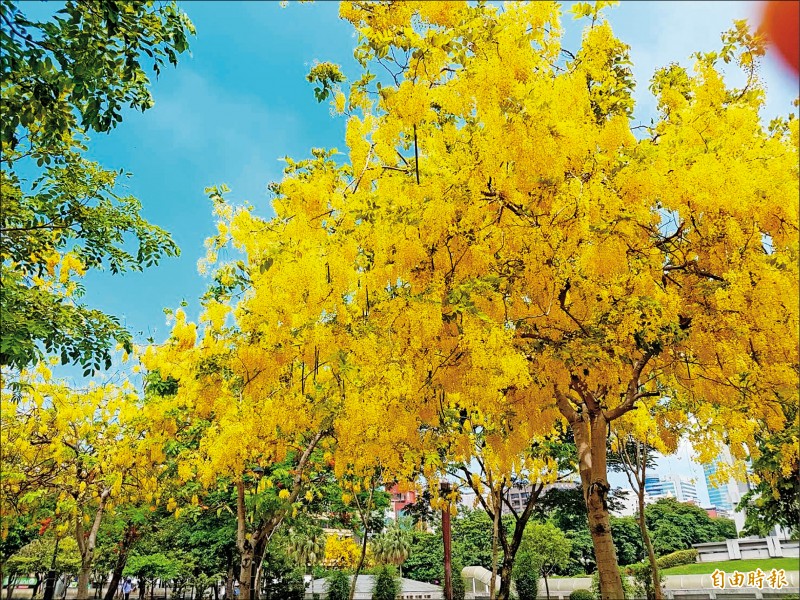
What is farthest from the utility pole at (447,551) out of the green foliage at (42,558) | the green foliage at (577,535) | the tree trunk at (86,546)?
the green foliage at (42,558)

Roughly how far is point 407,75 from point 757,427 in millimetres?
5614

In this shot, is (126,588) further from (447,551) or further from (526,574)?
(447,551)

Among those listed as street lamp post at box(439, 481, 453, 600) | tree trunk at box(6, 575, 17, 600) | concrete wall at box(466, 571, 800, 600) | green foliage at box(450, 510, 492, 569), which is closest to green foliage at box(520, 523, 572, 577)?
concrete wall at box(466, 571, 800, 600)

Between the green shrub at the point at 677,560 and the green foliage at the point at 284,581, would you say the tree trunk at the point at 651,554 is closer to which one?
the green foliage at the point at 284,581

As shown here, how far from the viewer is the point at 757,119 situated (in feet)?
15.0

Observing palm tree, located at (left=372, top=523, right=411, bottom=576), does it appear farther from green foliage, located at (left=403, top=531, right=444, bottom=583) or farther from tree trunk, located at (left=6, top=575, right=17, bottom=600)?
tree trunk, located at (left=6, top=575, right=17, bottom=600)

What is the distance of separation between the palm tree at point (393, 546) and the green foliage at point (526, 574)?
6607mm

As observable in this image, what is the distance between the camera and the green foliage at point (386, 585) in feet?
61.5

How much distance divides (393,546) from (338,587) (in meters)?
6.37

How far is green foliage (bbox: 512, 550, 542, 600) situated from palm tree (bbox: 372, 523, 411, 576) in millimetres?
6607

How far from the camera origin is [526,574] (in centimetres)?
1917

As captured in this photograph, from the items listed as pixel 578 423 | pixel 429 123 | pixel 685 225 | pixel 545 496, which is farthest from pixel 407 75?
pixel 545 496

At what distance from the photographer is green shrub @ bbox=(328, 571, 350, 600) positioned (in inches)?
720

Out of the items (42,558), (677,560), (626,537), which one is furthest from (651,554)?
(626,537)
